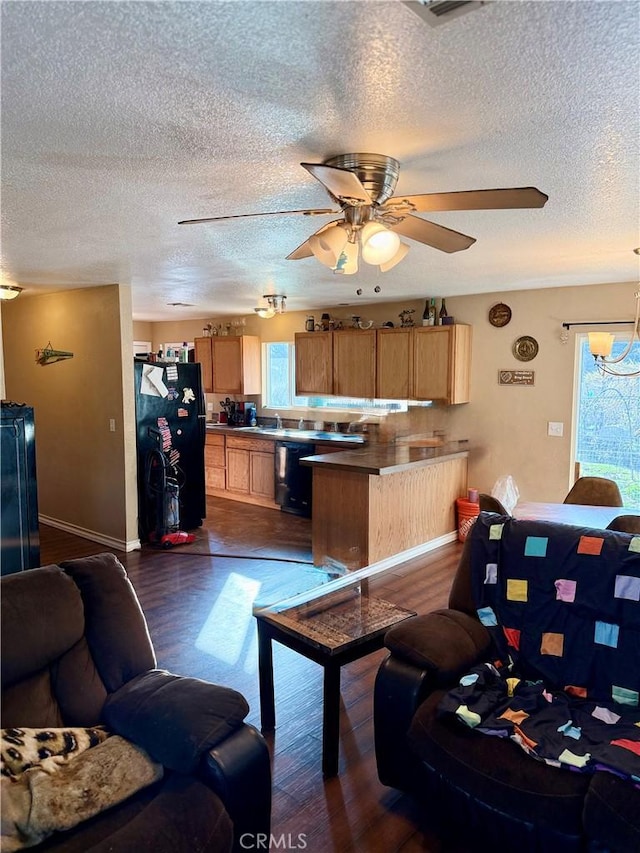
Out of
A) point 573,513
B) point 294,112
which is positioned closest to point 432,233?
point 294,112

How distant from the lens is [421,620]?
2.23m

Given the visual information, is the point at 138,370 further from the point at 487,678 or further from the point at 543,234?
the point at 487,678

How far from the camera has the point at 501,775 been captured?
5.42 ft

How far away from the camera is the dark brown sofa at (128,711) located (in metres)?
1.43

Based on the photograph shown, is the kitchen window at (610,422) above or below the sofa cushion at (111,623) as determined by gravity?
above

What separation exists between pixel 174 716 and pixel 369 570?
2890 millimetres

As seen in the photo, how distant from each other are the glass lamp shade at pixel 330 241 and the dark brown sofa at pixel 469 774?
4.78ft

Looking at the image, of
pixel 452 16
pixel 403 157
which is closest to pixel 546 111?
pixel 403 157

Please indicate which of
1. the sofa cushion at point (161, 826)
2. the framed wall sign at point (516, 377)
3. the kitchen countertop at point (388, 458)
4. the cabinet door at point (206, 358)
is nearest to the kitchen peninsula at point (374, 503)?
the kitchen countertop at point (388, 458)

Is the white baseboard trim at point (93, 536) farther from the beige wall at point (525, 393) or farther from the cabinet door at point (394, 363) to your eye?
the beige wall at point (525, 393)

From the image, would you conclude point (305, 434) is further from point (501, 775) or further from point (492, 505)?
point (501, 775)

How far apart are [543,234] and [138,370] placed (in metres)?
3.59

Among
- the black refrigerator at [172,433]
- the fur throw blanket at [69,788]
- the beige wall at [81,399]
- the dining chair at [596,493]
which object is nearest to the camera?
the fur throw blanket at [69,788]

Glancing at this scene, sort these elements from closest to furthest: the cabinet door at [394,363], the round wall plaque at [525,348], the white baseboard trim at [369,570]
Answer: the white baseboard trim at [369,570], the round wall plaque at [525,348], the cabinet door at [394,363]
